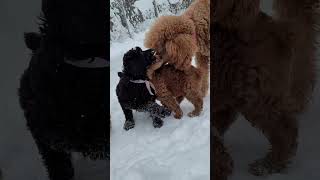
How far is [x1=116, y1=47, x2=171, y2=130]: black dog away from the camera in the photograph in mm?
1166

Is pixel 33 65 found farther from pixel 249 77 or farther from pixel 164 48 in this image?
pixel 249 77

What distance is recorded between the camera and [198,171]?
120 cm

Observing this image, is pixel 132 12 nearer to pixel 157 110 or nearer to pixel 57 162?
pixel 157 110

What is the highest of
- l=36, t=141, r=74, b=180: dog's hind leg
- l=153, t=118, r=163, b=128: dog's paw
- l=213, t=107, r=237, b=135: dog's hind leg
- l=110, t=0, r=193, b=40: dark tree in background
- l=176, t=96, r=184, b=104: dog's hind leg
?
l=110, t=0, r=193, b=40: dark tree in background

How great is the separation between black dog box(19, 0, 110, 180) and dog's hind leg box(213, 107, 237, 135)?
0.32 metres

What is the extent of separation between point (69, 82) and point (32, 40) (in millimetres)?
158

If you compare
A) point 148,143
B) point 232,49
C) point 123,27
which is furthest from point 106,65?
point 232,49

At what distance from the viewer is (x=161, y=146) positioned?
3.89 ft

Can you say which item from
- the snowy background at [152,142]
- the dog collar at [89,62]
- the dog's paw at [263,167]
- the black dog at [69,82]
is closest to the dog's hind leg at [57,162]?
the black dog at [69,82]

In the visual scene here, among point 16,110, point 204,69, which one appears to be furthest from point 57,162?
point 204,69

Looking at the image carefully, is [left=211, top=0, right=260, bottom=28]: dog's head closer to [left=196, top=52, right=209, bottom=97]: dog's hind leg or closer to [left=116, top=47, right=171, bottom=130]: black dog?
[left=196, top=52, right=209, bottom=97]: dog's hind leg

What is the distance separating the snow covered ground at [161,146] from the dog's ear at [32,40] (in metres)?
0.21

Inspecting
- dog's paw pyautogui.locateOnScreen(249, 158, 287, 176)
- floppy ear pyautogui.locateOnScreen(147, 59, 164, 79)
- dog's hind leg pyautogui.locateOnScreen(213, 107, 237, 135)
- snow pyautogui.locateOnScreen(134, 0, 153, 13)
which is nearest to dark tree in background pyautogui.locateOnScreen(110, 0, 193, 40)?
snow pyautogui.locateOnScreen(134, 0, 153, 13)

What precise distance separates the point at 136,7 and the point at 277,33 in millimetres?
407
